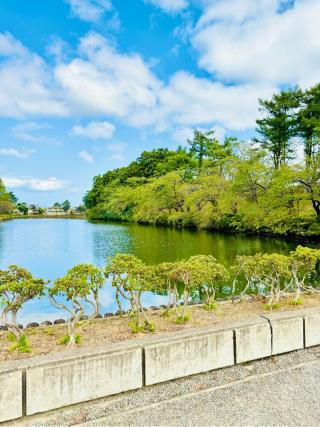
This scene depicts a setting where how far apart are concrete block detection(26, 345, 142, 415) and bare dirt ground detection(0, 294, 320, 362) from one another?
Result: 3.11ft

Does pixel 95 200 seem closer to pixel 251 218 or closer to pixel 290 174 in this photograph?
pixel 251 218

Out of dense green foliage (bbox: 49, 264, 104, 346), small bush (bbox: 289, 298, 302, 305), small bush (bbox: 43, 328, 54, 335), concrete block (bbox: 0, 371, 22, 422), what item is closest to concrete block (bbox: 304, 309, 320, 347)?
small bush (bbox: 289, 298, 302, 305)

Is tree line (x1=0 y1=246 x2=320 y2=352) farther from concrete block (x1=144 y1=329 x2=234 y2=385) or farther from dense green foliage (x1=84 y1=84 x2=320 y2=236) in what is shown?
dense green foliage (x1=84 y1=84 x2=320 y2=236)

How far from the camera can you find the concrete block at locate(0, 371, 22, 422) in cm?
257

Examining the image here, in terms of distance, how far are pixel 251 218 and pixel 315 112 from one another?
11.1 meters

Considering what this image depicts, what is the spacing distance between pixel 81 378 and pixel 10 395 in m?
0.56

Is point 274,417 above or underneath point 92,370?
underneath

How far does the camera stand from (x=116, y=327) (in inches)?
189

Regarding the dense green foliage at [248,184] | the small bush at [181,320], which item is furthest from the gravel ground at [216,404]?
the dense green foliage at [248,184]

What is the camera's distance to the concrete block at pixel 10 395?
8.45ft

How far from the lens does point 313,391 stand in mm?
2959

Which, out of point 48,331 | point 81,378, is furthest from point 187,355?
point 48,331

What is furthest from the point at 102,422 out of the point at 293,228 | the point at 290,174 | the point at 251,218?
the point at 251,218

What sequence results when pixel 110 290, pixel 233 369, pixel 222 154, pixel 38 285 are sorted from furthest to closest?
1. pixel 222 154
2. pixel 110 290
3. pixel 38 285
4. pixel 233 369
